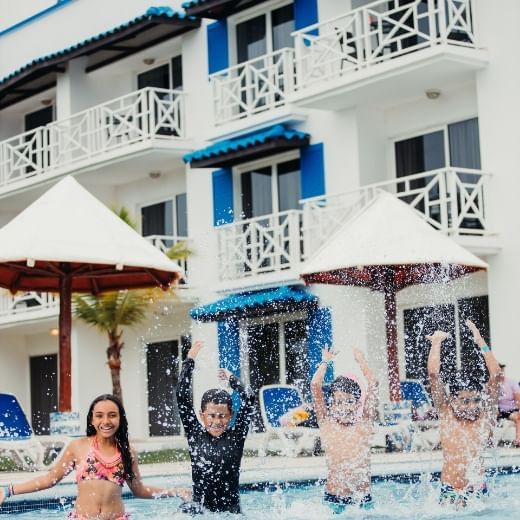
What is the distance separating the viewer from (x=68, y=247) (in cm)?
1302

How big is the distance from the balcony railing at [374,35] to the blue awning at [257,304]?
11.1 ft

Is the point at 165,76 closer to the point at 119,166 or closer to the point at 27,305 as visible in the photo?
the point at 119,166

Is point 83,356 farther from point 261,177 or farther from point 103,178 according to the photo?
point 261,177

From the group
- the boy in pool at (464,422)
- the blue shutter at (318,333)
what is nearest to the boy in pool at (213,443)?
the boy in pool at (464,422)

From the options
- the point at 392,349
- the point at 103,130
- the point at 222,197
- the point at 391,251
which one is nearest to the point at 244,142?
the point at 222,197

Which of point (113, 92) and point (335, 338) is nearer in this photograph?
point (335, 338)

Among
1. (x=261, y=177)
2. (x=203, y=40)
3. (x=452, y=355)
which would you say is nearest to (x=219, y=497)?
(x=452, y=355)

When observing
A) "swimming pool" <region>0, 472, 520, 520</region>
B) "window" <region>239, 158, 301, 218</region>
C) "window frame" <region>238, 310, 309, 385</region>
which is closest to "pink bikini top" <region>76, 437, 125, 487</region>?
"swimming pool" <region>0, 472, 520, 520</region>

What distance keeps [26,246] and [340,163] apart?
8.65 meters

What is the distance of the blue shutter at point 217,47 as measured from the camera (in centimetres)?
2312

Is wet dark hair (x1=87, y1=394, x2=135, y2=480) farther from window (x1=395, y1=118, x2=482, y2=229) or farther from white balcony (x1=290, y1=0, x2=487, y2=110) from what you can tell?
white balcony (x1=290, y1=0, x2=487, y2=110)

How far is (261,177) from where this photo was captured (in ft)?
73.7

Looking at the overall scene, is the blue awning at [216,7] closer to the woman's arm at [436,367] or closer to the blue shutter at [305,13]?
the blue shutter at [305,13]

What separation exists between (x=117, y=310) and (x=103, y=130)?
401 centimetres
